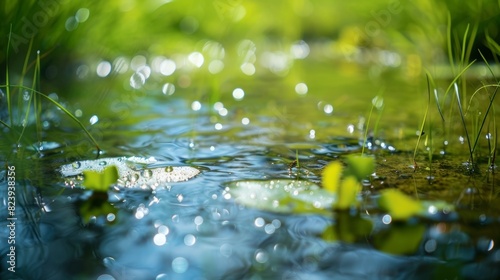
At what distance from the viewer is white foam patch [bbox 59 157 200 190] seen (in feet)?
3.47

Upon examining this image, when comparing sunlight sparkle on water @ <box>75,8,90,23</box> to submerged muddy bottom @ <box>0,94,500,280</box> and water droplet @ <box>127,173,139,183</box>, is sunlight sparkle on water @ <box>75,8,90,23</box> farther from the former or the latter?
water droplet @ <box>127,173,139,183</box>

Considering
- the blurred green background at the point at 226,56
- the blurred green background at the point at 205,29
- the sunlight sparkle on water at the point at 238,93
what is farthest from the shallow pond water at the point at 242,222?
the sunlight sparkle on water at the point at 238,93

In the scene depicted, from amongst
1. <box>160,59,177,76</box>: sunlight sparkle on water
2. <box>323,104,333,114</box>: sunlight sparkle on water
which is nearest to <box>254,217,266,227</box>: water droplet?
<box>323,104,333,114</box>: sunlight sparkle on water

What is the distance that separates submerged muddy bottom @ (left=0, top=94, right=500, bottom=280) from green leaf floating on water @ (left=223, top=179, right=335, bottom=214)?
1 centimetres

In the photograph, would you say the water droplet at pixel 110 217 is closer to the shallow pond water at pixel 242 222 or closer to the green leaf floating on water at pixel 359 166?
the shallow pond water at pixel 242 222

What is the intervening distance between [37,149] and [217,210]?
2.15 feet

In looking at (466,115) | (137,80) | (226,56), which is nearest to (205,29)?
(226,56)

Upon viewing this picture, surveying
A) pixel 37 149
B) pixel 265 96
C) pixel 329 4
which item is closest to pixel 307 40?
pixel 329 4

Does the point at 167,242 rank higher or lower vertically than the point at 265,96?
lower

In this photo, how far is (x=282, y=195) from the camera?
3.16 ft

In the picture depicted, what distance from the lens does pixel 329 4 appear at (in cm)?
714

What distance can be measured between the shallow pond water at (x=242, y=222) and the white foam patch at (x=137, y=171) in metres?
0.03

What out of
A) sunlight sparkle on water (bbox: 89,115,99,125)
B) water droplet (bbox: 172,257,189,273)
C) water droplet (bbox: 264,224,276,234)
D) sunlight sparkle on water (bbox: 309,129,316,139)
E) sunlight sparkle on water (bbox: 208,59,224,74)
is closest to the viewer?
water droplet (bbox: 172,257,189,273)

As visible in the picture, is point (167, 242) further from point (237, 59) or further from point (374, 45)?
point (374, 45)
